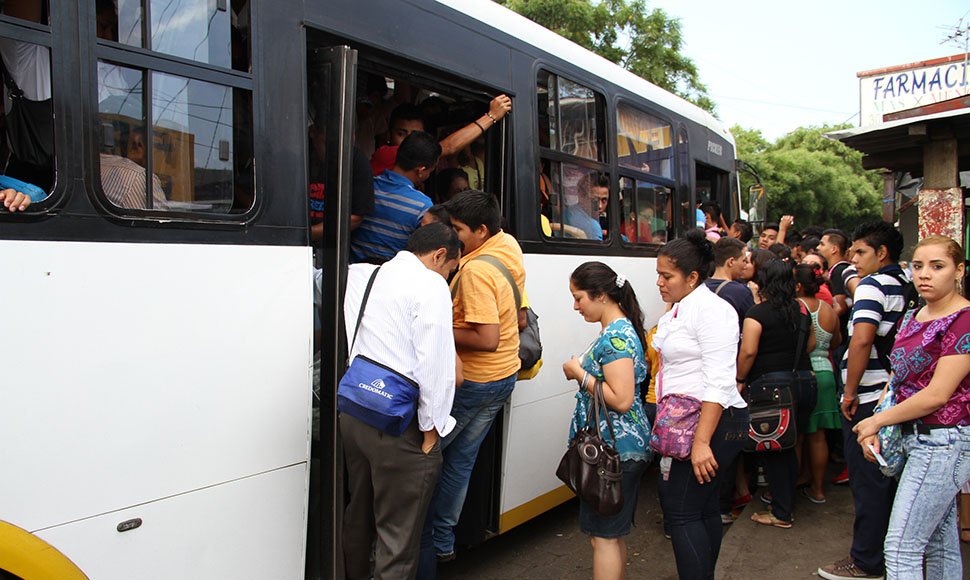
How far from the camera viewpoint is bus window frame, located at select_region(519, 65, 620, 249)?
15.1 ft

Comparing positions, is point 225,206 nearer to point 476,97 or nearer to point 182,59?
point 182,59

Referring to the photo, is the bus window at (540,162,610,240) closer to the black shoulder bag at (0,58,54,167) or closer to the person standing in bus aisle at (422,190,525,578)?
the person standing in bus aisle at (422,190,525,578)

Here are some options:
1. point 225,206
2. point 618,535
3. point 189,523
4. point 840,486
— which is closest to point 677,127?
point 840,486

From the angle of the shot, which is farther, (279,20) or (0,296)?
(279,20)

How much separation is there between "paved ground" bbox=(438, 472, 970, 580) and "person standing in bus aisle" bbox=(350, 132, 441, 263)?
2.14 m

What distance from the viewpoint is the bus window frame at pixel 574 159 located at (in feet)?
15.1

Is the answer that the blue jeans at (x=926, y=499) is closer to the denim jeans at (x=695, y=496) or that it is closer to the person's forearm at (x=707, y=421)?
the denim jeans at (x=695, y=496)

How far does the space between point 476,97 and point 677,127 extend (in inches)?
112

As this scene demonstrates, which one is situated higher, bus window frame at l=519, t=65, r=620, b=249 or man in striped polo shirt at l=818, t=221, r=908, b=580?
bus window frame at l=519, t=65, r=620, b=249

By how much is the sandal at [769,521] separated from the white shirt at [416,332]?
122 inches

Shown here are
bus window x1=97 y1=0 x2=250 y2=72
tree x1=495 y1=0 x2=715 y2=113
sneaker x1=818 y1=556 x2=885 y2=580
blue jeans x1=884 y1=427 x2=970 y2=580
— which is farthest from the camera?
tree x1=495 y1=0 x2=715 y2=113

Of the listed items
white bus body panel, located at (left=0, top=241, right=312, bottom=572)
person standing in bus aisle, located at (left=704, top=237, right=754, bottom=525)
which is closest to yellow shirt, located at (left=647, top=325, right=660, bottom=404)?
person standing in bus aisle, located at (left=704, top=237, right=754, bottom=525)

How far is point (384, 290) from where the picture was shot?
3.11 meters

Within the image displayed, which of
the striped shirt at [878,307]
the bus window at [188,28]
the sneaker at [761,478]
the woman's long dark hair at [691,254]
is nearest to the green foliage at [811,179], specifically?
the sneaker at [761,478]
